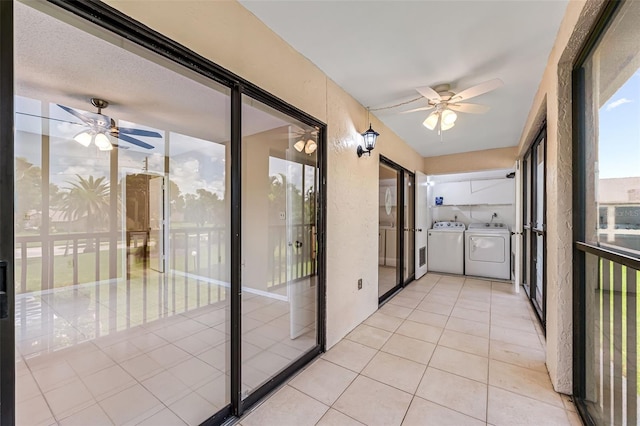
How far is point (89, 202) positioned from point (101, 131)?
0.98 meters

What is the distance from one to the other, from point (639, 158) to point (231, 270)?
6.71ft

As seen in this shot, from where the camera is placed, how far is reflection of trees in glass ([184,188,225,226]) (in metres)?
2.99

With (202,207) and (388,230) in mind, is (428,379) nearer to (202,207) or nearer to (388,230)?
(388,230)

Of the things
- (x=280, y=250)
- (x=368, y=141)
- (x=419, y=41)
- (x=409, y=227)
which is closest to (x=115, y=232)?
(x=280, y=250)

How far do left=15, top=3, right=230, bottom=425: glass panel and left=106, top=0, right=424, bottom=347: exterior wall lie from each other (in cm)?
22

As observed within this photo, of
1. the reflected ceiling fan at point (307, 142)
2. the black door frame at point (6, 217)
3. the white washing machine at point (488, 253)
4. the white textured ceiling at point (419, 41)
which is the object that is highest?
the white textured ceiling at point (419, 41)

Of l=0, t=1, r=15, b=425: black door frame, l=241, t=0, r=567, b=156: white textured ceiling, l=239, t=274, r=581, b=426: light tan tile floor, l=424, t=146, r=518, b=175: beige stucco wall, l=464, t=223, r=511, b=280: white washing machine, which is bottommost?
l=239, t=274, r=581, b=426: light tan tile floor

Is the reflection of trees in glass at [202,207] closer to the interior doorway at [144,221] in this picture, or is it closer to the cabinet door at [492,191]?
the interior doorway at [144,221]

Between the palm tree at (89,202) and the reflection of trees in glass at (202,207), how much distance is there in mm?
1002

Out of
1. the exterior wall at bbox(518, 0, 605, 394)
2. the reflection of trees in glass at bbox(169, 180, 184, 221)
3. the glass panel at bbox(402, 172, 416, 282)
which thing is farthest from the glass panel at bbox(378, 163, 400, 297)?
the reflection of trees in glass at bbox(169, 180, 184, 221)

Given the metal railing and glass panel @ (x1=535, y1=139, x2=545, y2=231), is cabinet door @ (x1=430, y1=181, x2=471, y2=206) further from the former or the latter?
the metal railing

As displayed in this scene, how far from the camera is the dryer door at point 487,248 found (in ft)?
15.3

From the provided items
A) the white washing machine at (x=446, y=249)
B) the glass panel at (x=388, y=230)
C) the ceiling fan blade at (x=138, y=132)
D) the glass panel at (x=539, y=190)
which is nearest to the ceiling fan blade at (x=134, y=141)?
the ceiling fan blade at (x=138, y=132)

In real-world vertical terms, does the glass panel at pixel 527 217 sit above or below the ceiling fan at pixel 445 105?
below
